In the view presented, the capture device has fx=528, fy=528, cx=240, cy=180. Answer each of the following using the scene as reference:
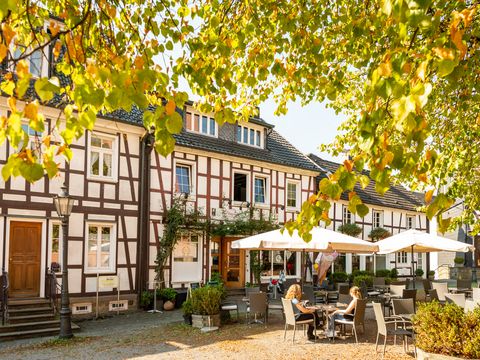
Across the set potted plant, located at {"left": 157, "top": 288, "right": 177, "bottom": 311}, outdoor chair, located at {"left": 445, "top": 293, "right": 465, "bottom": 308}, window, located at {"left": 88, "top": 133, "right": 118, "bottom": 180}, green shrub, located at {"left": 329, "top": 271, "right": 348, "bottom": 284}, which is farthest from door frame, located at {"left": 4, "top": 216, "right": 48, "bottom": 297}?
green shrub, located at {"left": 329, "top": 271, "right": 348, "bottom": 284}

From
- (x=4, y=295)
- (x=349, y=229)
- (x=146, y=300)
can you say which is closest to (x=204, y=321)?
(x=146, y=300)

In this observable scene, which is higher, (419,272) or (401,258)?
(401,258)

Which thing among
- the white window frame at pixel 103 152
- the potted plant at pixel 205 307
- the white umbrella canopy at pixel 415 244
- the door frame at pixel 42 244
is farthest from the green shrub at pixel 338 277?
the door frame at pixel 42 244

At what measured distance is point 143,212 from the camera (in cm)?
1772

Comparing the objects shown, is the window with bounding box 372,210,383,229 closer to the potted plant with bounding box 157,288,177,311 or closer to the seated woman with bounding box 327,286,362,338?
the potted plant with bounding box 157,288,177,311

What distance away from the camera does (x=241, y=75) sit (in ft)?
23.5

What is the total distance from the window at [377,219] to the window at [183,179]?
13.5 metres

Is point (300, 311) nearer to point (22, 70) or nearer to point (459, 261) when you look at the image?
point (22, 70)

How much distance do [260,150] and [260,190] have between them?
188 cm

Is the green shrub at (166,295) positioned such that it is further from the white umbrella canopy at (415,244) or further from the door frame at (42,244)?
the white umbrella canopy at (415,244)

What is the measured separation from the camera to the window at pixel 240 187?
70.9 feet

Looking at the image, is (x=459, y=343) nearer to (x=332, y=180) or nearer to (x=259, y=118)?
(x=332, y=180)

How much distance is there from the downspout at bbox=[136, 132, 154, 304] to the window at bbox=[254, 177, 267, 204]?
5670mm

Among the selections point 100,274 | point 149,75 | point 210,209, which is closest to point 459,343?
point 149,75
